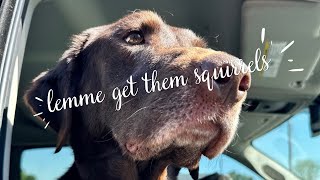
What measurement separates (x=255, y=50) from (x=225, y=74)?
0.75 metres

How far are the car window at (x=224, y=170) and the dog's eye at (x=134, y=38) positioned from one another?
0.64 metres

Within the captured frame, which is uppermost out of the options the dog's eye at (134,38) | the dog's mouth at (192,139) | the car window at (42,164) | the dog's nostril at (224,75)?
the dog's nostril at (224,75)

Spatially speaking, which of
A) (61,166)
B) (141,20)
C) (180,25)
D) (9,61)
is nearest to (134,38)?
(141,20)

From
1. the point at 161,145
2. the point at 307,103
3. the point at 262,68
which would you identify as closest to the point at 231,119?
the point at 161,145

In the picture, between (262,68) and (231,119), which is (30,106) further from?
(262,68)

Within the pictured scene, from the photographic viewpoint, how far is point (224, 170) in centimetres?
245

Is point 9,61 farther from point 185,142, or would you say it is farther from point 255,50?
point 255,50

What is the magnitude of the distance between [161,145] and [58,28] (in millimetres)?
841

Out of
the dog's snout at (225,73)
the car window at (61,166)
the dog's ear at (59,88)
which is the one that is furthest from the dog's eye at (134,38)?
the dog's snout at (225,73)

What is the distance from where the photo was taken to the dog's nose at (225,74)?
6.01 feet

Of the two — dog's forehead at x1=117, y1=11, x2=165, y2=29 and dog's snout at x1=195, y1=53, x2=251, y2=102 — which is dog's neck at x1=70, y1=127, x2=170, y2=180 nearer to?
dog's forehead at x1=117, y1=11, x2=165, y2=29

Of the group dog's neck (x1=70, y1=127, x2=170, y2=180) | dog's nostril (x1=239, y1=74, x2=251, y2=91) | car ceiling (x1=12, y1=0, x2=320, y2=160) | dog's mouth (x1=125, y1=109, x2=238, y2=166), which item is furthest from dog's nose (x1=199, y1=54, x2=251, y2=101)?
dog's neck (x1=70, y1=127, x2=170, y2=180)

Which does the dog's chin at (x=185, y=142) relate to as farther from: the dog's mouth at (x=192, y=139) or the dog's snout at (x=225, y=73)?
the dog's snout at (x=225, y=73)

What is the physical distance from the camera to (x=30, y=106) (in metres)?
2.38
